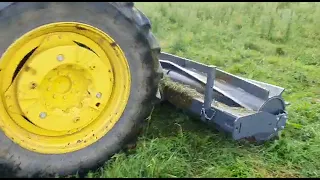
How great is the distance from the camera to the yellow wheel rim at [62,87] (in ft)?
8.51

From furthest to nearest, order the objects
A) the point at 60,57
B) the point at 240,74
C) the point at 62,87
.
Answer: the point at 240,74
the point at 62,87
the point at 60,57

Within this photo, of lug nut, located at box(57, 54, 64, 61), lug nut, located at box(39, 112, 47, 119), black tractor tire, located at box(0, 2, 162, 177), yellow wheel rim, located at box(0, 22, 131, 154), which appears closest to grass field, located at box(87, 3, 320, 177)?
black tractor tire, located at box(0, 2, 162, 177)

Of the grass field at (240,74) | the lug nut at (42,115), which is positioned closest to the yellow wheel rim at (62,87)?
the lug nut at (42,115)

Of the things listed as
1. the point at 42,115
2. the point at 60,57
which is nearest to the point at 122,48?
the point at 60,57

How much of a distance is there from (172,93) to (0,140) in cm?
145

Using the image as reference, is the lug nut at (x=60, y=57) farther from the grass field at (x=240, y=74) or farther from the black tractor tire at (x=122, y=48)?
the grass field at (x=240, y=74)

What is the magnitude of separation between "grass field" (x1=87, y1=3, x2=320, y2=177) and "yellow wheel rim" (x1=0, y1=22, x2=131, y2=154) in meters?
0.28

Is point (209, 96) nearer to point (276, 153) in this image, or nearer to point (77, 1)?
point (276, 153)

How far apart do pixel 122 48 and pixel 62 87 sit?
1.33ft

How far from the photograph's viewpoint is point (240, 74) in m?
5.66

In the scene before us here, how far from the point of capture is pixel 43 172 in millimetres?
2727

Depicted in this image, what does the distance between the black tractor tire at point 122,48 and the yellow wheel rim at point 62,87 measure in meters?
0.04

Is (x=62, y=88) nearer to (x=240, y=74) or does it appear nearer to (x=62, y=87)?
(x=62, y=87)

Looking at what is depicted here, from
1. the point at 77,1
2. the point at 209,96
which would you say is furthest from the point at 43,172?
the point at 209,96
